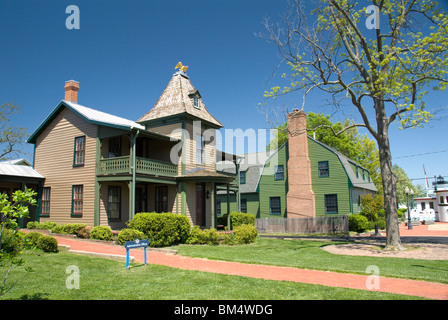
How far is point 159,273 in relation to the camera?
363 inches

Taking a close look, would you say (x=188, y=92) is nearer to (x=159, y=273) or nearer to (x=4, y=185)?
(x=4, y=185)

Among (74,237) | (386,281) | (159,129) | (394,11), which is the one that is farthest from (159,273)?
(394,11)

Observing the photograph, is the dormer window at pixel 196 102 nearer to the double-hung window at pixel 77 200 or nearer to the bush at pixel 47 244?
the double-hung window at pixel 77 200

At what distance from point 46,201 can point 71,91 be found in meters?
7.35

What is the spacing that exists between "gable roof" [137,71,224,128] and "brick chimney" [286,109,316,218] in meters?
9.89

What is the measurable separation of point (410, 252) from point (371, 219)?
56.8 feet

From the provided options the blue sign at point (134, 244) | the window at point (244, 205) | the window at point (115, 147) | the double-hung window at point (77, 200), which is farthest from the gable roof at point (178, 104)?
the window at point (244, 205)

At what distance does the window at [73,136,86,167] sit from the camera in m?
19.6

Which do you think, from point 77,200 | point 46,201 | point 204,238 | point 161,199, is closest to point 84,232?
point 77,200

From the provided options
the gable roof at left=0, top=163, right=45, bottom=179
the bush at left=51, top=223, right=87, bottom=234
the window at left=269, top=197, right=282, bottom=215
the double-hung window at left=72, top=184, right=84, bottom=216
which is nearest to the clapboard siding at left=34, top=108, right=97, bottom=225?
the double-hung window at left=72, top=184, right=84, bottom=216

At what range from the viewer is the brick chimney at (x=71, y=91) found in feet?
72.1

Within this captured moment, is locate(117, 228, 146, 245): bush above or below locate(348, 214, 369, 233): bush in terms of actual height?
above

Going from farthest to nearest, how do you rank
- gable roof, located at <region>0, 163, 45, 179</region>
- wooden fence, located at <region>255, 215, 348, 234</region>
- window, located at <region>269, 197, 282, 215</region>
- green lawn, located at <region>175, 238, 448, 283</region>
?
window, located at <region>269, 197, 282, 215</region> → wooden fence, located at <region>255, 215, 348, 234</region> → gable roof, located at <region>0, 163, 45, 179</region> → green lawn, located at <region>175, 238, 448, 283</region>

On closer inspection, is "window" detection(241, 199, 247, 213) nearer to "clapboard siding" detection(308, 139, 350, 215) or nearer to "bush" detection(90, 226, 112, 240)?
"clapboard siding" detection(308, 139, 350, 215)
